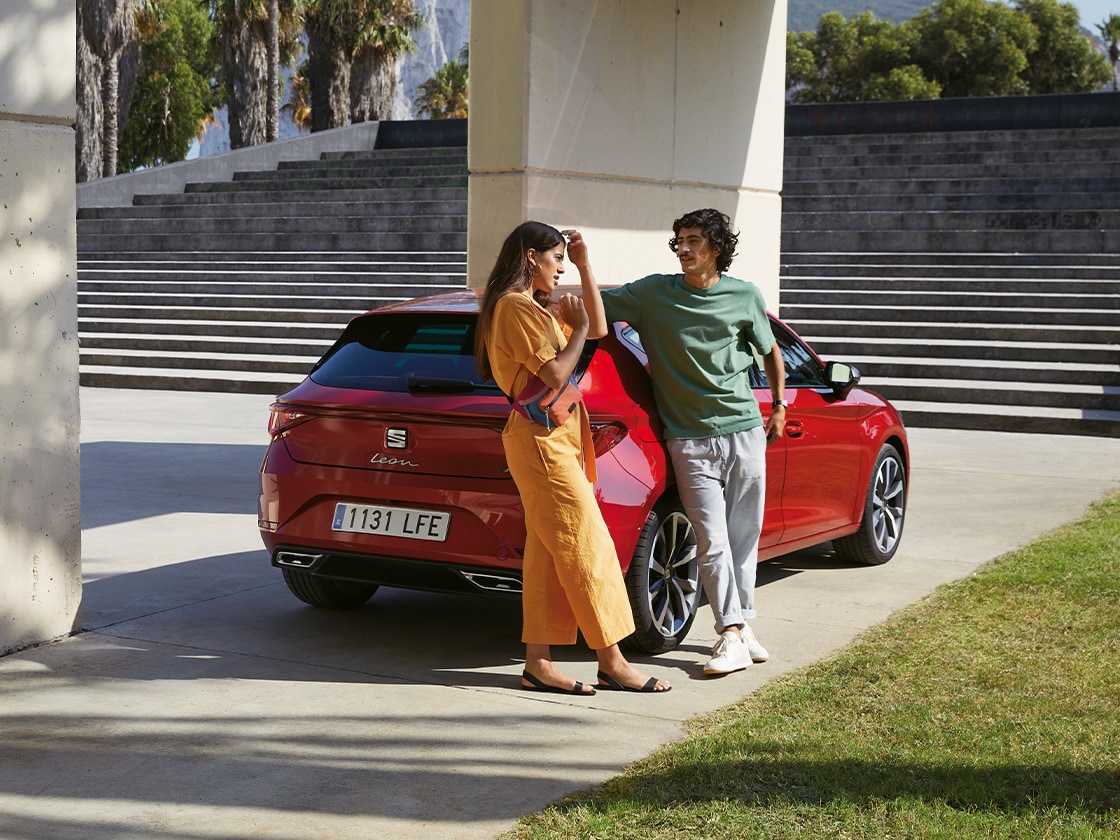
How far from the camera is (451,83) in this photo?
71688 mm

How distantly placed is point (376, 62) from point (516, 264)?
135ft

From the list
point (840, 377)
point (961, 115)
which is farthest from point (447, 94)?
A: point (840, 377)

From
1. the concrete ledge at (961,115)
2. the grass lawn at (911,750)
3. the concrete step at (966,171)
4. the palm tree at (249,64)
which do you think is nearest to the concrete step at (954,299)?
the concrete step at (966,171)

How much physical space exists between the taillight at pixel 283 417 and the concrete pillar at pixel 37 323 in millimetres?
821

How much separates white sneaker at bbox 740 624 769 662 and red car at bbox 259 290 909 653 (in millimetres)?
329

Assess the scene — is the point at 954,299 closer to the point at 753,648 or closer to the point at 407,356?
the point at 753,648

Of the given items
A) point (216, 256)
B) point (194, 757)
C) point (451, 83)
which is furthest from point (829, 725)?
point (451, 83)

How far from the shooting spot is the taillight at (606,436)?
17.9 feet

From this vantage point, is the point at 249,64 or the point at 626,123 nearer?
the point at 626,123

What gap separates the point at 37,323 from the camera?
5.73 meters

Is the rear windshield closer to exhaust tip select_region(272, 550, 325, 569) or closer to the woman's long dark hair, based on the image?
the woman's long dark hair

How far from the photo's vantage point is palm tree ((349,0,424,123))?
43969mm

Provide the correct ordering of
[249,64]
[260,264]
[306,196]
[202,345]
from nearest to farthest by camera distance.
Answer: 1. [202,345]
2. [260,264]
3. [306,196]
4. [249,64]

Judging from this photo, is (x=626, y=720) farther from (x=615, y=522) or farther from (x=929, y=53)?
(x=929, y=53)
